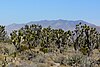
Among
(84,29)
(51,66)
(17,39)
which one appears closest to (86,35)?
(84,29)

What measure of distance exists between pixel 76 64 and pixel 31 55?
623cm

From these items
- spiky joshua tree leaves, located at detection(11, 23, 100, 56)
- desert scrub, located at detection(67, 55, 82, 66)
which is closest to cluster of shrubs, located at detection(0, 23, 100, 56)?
spiky joshua tree leaves, located at detection(11, 23, 100, 56)

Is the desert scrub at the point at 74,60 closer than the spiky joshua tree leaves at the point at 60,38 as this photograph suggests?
Yes

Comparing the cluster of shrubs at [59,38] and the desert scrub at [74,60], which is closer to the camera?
the desert scrub at [74,60]

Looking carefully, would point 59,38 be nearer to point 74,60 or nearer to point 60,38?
point 60,38

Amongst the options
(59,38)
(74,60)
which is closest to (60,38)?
(59,38)

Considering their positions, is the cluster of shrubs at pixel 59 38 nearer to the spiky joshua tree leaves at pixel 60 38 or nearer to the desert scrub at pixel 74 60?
the spiky joshua tree leaves at pixel 60 38

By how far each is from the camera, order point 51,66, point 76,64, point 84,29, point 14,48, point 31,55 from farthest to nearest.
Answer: point 84,29
point 14,48
point 31,55
point 76,64
point 51,66

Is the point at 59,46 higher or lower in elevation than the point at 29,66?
lower

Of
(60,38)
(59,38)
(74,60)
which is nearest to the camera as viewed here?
(74,60)

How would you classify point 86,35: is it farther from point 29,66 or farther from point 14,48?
point 29,66

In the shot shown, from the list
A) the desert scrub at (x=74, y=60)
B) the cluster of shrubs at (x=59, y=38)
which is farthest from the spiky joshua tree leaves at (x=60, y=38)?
the desert scrub at (x=74, y=60)

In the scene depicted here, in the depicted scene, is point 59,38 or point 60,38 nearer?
point 59,38

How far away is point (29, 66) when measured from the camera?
15656mm
